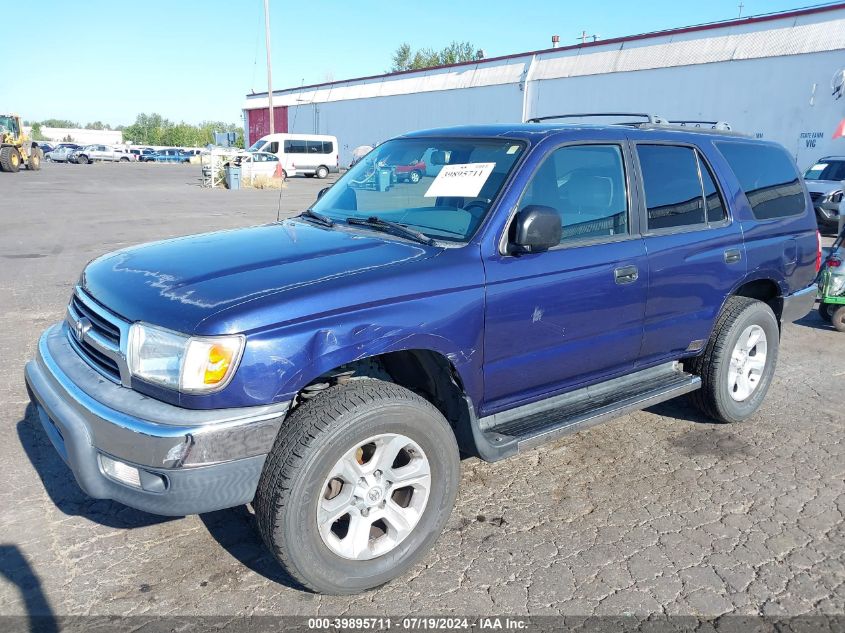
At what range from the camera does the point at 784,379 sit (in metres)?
5.81

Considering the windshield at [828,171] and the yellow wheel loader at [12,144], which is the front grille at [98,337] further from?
the yellow wheel loader at [12,144]

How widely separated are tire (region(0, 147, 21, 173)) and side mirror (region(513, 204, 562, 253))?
36.2 meters

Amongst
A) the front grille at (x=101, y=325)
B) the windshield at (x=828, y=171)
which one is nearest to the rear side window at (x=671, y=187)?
the front grille at (x=101, y=325)

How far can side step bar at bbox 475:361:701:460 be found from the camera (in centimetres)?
334

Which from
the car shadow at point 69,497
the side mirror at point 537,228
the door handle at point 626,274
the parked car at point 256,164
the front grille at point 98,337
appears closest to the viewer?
the front grille at point 98,337

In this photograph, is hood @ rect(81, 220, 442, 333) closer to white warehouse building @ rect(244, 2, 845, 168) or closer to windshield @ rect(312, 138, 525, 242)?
windshield @ rect(312, 138, 525, 242)

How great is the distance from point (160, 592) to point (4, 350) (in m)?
4.02

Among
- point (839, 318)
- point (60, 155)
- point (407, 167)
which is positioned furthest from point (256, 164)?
point (60, 155)

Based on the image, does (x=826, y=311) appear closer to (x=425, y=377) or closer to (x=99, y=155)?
(x=425, y=377)

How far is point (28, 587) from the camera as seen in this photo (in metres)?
2.85

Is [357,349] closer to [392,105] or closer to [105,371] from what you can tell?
[105,371]

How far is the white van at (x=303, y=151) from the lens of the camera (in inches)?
1410

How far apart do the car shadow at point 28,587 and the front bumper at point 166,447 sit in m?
0.51

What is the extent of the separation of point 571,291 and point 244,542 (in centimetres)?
203
